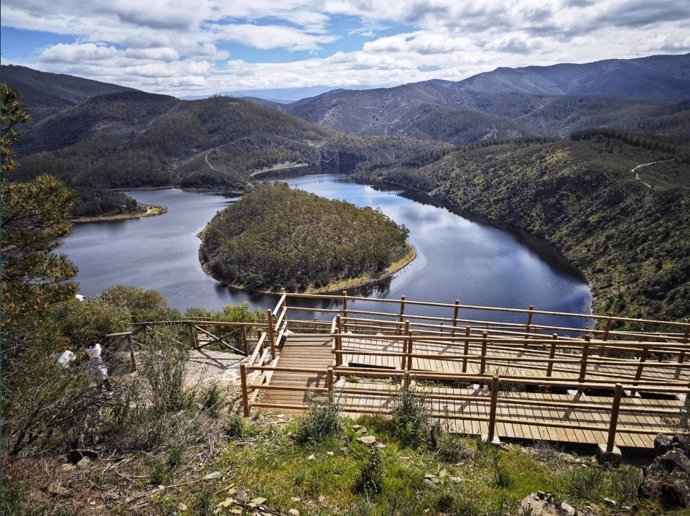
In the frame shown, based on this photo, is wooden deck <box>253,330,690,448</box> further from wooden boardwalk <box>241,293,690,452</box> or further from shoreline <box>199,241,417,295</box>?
shoreline <box>199,241,417,295</box>

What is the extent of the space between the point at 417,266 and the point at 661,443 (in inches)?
2529

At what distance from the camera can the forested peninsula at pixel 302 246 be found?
6750 cm

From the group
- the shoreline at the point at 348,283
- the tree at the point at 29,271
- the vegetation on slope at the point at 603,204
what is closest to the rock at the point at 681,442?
the tree at the point at 29,271

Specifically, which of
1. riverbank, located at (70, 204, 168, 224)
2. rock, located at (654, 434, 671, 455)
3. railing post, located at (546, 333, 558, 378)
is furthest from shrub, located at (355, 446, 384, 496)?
riverbank, located at (70, 204, 168, 224)

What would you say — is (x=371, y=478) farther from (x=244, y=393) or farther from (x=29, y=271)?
(x=29, y=271)

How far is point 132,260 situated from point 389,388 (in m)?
75.3

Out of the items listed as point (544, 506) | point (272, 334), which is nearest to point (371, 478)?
point (544, 506)

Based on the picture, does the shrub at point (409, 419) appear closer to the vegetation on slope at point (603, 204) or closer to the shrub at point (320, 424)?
the shrub at point (320, 424)

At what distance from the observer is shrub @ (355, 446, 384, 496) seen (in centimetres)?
540

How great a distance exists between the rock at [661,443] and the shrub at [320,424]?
15.1ft

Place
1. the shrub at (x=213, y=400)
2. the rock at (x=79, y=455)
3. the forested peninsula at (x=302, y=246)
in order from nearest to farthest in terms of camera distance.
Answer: the rock at (x=79, y=455)
the shrub at (x=213, y=400)
the forested peninsula at (x=302, y=246)

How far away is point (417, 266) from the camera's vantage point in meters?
70.4

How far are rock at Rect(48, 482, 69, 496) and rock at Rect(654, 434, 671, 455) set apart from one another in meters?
7.77

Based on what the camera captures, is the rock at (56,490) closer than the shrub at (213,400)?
Yes
